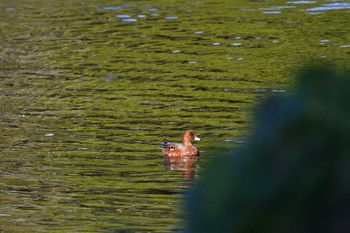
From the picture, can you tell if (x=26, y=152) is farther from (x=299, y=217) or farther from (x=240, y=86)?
(x=299, y=217)

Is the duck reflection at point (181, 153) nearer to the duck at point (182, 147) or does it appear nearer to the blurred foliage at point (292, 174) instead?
the duck at point (182, 147)

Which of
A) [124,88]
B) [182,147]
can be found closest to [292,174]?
[182,147]

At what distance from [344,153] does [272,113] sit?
0.15m

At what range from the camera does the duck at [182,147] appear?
13.2 metres

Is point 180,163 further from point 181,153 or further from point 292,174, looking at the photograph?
point 292,174

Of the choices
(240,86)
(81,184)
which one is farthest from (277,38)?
(81,184)

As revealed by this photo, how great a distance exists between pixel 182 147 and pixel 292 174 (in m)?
11.7

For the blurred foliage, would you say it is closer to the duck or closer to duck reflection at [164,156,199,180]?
duck reflection at [164,156,199,180]

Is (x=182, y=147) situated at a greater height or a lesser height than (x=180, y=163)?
greater

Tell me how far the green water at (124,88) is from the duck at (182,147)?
0.66 ft

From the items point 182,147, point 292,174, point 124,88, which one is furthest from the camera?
point 124,88

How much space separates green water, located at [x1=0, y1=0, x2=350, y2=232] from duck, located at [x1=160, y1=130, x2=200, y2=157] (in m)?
0.20

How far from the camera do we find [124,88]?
715 inches

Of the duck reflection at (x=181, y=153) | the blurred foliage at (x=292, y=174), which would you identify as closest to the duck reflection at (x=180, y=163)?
the duck reflection at (x=181, y=153)
